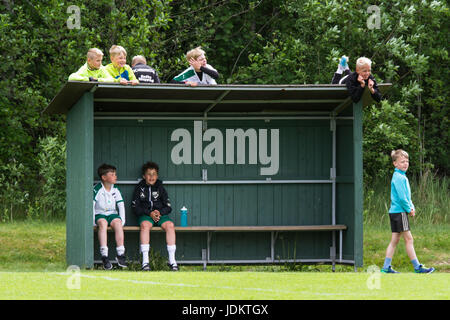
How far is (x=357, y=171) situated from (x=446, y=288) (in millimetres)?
3351

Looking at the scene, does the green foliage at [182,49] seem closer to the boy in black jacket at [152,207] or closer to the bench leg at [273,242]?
the boy in black jacket at [152,207]

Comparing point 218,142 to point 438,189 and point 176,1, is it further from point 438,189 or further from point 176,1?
point 176,1

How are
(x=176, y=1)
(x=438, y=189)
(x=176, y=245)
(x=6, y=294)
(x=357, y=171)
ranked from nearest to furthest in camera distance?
(x=6, y=294) < (x=357, y=171) < (x=176, y=245) < (x=438, y=189) < (x=176, y=1)

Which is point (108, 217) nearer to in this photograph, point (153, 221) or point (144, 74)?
point (153, 221)

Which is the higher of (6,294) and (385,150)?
(385,150)

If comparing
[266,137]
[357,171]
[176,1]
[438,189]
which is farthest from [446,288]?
[176,1]

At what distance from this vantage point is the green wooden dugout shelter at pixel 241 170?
1259cm

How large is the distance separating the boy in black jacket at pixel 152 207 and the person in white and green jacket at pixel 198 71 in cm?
126

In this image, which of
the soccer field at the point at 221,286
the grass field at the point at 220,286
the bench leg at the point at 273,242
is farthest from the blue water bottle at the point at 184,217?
the soccer field at the point at 221,286

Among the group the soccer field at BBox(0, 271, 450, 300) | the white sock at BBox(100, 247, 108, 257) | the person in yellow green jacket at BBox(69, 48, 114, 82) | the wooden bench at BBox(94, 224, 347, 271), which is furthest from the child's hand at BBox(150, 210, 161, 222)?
the soccer field at BBox(0, 271, 450, 300)

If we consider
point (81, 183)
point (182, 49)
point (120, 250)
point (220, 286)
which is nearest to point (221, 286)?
point (220, 286)

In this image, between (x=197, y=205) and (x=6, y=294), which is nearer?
(x=6, y=294)

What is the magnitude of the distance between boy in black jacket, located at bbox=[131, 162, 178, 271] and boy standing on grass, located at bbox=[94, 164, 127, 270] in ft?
0.90

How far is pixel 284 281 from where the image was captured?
9.12 meters
